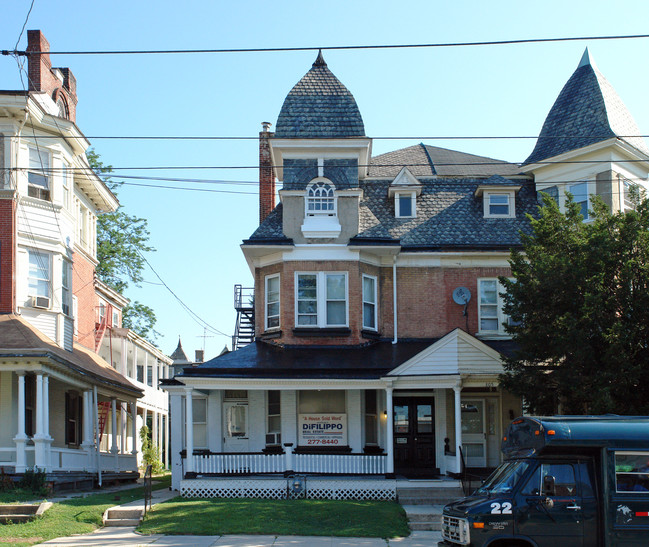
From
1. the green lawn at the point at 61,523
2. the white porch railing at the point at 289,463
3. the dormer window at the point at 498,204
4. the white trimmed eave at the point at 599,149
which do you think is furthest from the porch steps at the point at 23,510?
the white trimmed eave at the point at 599,149

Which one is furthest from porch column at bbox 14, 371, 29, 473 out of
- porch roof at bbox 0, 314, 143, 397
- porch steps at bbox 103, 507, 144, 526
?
porch steps at bbox 103, 507, 144, 526

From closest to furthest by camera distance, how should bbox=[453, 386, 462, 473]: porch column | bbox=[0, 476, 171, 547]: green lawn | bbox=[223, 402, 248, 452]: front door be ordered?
bbox=[0, 476, 171, 547]: green lawn
bbox=[453, 386, 462, 473]: porch column
bbox=[223, 402, 248, 452]: front door

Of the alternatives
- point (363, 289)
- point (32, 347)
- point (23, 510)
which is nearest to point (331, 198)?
point (363, 289)

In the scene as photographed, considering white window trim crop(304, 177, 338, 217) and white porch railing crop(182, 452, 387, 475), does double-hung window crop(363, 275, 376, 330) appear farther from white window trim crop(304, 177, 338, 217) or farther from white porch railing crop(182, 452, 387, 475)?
white porch railing crop(182, 452, 387, 475)

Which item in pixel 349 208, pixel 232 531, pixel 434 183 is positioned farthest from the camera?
pixel 434 183

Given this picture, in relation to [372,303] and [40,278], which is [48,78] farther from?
[372,303]

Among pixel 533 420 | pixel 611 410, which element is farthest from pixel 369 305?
pixel 533 420

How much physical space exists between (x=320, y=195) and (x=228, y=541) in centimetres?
1330

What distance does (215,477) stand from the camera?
78.1 ft

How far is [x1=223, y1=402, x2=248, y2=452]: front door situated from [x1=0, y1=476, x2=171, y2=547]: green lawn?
16.6 ft

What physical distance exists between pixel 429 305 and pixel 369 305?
1988mm

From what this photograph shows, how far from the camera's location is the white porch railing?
2397cm

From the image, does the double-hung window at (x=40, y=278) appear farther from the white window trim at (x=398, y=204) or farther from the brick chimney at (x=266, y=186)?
the white window trim at (x=398, y=204)

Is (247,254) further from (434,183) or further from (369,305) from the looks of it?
(434,183)
